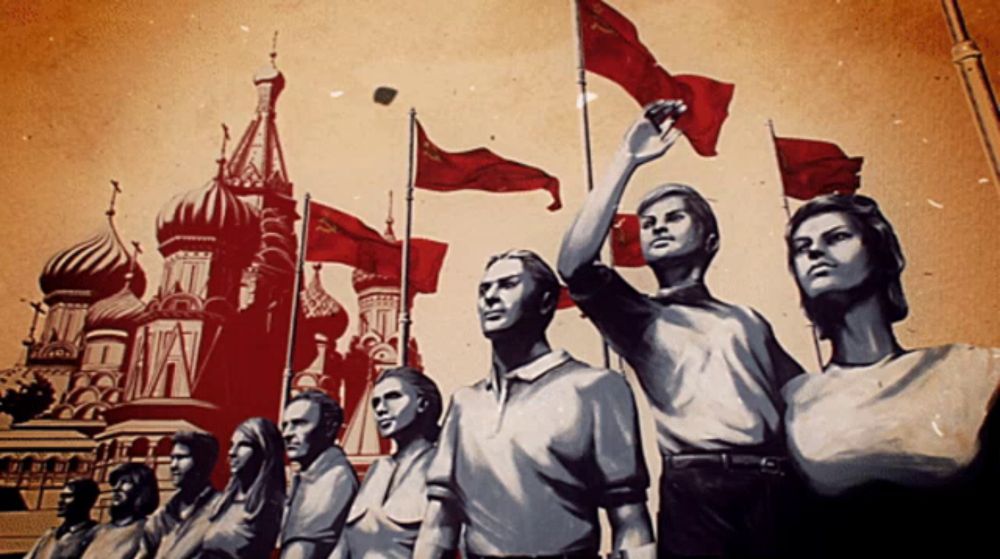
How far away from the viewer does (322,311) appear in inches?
142

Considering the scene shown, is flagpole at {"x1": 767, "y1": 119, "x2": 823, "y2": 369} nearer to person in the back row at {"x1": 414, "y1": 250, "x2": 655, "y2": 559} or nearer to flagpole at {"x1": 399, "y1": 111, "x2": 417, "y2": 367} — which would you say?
person in the back row at {"x1": 414, "y1": 250, "x2": 655, "y2": 559}

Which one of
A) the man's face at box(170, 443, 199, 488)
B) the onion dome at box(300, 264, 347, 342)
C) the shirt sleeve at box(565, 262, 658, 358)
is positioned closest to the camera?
the shirt sleeve at box(565, 262, 658, 358)

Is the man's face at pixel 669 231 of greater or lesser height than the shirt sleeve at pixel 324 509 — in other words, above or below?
above

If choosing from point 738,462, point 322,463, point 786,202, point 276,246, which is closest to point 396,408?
point 322,463

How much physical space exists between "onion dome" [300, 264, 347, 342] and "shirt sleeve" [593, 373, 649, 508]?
1.25m

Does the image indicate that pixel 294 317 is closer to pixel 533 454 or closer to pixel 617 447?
pixel 533 454

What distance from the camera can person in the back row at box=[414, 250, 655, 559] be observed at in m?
2.86

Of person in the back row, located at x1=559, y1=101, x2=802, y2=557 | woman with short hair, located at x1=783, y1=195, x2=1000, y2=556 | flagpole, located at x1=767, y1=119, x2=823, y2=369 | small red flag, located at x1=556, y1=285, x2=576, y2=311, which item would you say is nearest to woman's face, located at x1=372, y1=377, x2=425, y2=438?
small red flag, located at x1=556, y1=285, x2=576, y2=311

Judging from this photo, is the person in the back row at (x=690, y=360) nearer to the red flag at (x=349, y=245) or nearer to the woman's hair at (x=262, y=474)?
the red flag at (x=349, y=245)

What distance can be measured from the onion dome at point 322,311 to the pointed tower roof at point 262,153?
0.52 meters

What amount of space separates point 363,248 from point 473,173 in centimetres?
64

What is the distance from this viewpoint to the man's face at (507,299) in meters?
3.19

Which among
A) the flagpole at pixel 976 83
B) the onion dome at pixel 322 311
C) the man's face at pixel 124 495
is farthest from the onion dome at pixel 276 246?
the flagpole at pixel 976 83

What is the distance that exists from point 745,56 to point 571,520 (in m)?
2.43
